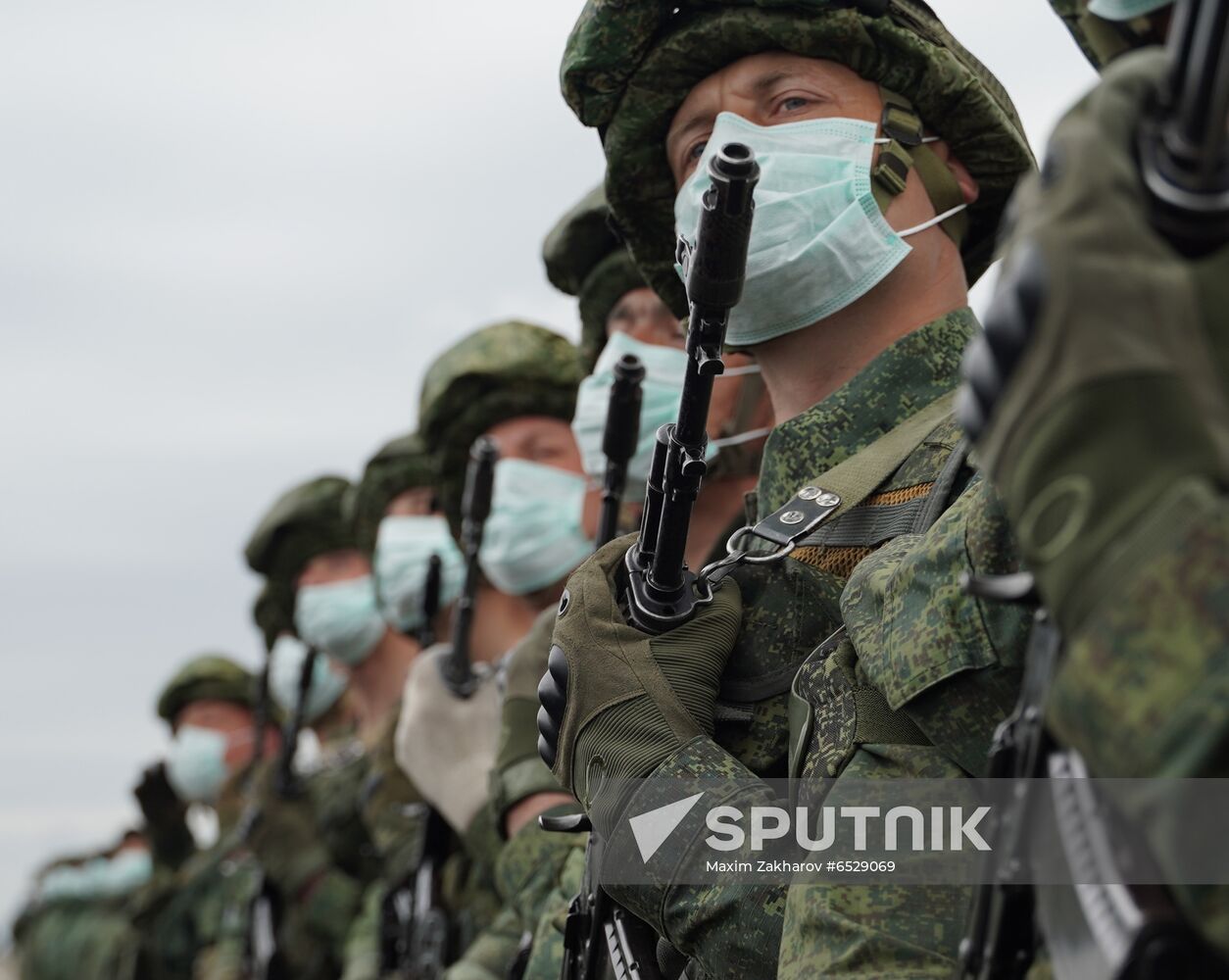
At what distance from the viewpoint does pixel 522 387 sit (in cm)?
648

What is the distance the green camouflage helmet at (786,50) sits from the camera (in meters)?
3.44

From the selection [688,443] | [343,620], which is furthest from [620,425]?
[343,620]

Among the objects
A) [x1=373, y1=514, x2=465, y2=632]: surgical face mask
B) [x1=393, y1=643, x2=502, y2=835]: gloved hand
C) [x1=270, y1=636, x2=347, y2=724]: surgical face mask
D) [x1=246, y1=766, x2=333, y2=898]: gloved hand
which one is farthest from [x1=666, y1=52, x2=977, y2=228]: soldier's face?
[x1=270, y1=636, x2=347, y2=724]: surgical face mask

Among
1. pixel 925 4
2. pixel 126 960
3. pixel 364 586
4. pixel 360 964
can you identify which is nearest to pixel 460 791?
pixel 360 964

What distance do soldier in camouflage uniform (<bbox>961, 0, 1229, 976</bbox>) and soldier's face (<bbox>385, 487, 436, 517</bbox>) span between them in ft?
22.1

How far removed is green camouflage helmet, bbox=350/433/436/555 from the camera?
8320 millimetres

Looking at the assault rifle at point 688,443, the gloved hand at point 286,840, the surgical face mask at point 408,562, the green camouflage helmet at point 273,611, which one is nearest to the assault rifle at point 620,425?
the assault rifle at point 688,443

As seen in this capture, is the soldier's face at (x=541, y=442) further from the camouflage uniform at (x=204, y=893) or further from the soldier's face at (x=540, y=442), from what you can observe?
the camouflage uniform at (x=204, y=893)

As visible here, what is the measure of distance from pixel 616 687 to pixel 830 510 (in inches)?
18.5

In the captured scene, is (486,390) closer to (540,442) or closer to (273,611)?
(540,442)

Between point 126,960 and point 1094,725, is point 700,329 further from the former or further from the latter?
point 126,960

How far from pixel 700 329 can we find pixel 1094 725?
1.55 m

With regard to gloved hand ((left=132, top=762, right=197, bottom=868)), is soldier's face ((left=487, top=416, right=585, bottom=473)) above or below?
above

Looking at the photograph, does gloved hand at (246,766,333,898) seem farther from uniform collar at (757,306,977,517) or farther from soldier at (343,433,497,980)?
uniform collar at (757,306,977,517)
